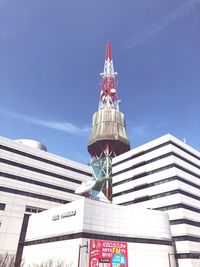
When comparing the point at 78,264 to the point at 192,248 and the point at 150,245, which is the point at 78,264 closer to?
the point at 150,245

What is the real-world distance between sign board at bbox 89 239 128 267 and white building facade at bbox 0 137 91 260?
2117cm

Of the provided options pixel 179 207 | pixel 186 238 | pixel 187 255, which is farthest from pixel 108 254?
pixel 179 207

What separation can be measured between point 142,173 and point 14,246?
34.1 metres

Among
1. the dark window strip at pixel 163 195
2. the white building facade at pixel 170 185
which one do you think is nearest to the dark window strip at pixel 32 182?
the white building facade at pixel 170 185

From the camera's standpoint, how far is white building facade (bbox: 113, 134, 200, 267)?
46.7 metres

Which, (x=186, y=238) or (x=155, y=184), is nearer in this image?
(x=186, y=238)

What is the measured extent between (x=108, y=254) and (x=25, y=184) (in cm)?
2806

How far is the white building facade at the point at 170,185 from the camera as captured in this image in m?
46.7

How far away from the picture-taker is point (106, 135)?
75.6 metres

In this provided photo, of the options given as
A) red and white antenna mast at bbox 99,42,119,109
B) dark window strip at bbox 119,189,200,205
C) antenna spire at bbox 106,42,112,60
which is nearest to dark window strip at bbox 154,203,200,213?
dark window strip at bbox 119,189,200,205

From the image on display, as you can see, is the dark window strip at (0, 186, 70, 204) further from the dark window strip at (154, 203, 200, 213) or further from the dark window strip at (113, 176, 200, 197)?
the dark window strip at (154, 203, 200, 213)

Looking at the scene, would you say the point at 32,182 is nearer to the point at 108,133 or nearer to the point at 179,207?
the point at 108,133

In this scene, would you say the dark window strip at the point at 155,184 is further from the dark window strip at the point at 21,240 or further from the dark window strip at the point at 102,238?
the dark window strip at the point at 21,240

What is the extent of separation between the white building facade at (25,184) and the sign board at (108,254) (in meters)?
21.2
